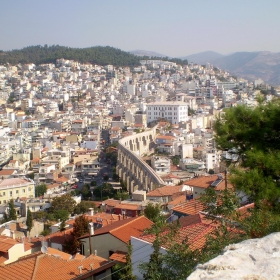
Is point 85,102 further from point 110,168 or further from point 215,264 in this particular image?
point 215,264

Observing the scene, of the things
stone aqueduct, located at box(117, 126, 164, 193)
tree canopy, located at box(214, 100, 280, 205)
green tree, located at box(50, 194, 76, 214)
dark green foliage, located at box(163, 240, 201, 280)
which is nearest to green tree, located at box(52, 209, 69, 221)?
green tree, located at box(50, 194, 76, 214)

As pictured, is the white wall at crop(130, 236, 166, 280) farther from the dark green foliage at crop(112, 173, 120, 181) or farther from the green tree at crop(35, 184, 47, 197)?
the dark green foliage at crop(112, 173, 120, 181)

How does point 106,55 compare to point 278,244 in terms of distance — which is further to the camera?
point 106,55

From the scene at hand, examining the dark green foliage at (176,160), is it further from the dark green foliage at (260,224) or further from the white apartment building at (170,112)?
the dark green foliage at (260,224)

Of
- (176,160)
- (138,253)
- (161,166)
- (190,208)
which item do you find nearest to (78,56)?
(176,160)

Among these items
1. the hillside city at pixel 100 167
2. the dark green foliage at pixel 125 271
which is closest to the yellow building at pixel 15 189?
the hillside city at pixel 100 167

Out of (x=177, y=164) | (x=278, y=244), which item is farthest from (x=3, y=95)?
(x=278, y=244)

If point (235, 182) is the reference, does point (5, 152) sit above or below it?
below
